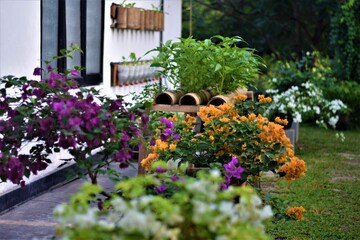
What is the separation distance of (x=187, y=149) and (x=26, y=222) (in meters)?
1.46

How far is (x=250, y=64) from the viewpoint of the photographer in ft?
24.0

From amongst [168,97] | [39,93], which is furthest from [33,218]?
[39,93]

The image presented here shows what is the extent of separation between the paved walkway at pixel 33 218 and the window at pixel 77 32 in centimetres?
132

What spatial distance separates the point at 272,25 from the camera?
23.5m

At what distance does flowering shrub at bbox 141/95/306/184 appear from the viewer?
18.1ft

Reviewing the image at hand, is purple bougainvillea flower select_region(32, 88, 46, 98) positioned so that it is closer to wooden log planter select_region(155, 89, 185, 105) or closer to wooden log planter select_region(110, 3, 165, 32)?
wooden log planter select_region(155, 89, 185, 105)

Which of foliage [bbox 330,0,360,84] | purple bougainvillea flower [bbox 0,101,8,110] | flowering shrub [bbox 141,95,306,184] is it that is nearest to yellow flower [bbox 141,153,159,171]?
flowering shrub [bbox 141,95,306,184]

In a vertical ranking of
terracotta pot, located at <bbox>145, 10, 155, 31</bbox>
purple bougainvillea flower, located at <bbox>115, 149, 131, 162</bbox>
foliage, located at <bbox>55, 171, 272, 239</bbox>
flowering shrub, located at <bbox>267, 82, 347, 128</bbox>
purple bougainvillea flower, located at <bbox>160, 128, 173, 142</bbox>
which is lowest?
flowering shrub, located at <bbox>267, 82, 347, 128</bbox>

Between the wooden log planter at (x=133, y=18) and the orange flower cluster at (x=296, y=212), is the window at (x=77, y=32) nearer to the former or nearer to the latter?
the wooden log planter at (x=133, y=18)

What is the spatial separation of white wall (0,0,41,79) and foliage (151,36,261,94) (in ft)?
3.66

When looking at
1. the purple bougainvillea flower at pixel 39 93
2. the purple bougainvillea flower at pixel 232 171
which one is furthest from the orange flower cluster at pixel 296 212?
the purple bougainvillea flower at pixel 39 93

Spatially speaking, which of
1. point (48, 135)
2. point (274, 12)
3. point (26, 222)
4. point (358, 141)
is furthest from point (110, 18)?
point (274, 12)

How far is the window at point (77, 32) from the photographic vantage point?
328 inches

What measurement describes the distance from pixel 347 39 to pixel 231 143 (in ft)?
31.6
